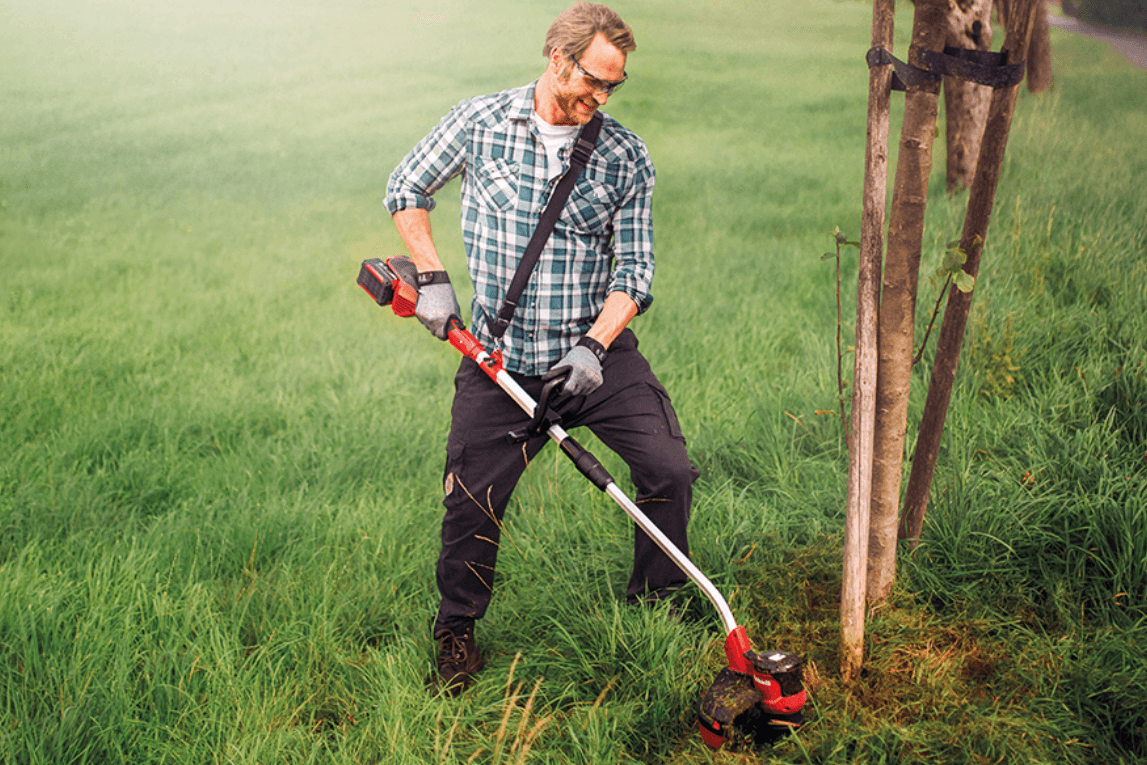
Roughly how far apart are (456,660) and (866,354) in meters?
1.51

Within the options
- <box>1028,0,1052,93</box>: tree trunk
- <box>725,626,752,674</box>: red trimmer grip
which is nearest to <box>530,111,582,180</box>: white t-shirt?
<box>725,626,752,674</box>: red trimmer grip

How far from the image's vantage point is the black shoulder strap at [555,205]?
7.80ft

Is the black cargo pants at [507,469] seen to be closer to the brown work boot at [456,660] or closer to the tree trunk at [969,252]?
the brown work boot at [456,660]

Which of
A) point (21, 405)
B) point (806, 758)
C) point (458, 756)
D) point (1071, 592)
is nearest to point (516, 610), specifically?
point (458, 756)

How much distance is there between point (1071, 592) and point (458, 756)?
6.20 ft

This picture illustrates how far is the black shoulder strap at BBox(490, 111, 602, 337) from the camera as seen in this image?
2.38 m

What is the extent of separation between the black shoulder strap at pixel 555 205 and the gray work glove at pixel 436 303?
0.19m

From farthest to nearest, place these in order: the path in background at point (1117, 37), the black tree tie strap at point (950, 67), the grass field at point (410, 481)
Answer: the path in background at point (1117, 37), the grass field at point (410, 481), the black tree tie strap at point (950, 67)

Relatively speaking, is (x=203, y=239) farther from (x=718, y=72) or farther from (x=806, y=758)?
(x=718, y=72)

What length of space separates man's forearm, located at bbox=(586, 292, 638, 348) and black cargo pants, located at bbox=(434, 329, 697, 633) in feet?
0.66

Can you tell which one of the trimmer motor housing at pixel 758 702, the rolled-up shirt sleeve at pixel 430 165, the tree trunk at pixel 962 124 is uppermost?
the rolled-up shirt sleeve at pixel 430 165

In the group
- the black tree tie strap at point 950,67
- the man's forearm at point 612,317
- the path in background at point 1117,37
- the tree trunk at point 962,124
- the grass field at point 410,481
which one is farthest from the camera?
the path in background at point 1117,37

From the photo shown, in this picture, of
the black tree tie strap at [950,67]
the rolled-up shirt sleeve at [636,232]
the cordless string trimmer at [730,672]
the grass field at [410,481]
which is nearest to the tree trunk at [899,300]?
the black tree tie strap at [950,67]

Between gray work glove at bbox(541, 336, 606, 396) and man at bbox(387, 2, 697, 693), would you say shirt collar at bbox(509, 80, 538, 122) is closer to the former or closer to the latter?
man at bbox(387, 2, 697, 693)
